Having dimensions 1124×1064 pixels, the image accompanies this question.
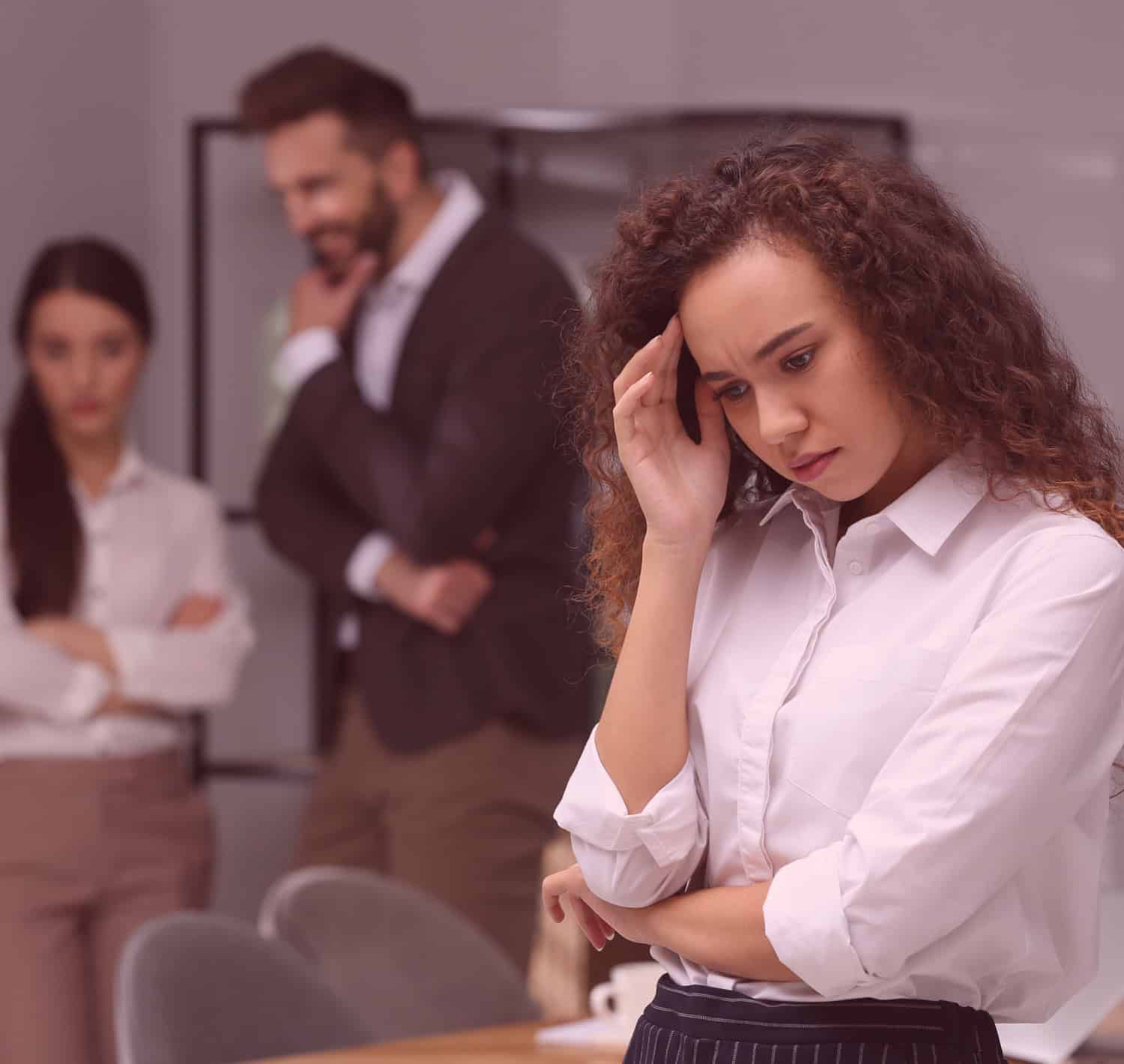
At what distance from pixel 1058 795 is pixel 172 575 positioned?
103 inches

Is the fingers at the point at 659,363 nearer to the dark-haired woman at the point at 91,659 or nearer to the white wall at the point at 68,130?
the dark-haired woman at the point at 91,659

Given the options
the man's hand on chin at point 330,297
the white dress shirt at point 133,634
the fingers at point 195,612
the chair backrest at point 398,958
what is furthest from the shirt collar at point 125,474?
the chair backrest at point 398,958

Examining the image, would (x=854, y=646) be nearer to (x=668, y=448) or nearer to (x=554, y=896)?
(x=668, y=448)

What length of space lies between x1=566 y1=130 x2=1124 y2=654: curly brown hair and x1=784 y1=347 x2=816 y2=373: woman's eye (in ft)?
0.16

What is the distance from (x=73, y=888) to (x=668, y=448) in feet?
7.09

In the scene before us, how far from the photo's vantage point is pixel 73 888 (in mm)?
3125

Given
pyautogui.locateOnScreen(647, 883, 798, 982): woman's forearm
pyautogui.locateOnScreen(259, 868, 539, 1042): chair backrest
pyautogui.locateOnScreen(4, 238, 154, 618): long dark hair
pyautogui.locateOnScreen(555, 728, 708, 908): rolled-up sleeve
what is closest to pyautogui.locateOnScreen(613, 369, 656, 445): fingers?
pyautogui.locateOnScreen(555, 728, 708, 908): rolled-up sleeve

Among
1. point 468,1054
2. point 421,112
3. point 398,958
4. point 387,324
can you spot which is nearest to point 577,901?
point 468,1054

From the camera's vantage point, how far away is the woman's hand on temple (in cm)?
133

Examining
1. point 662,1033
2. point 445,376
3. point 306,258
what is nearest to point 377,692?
point 445,376

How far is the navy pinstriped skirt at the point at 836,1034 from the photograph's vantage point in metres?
1.21

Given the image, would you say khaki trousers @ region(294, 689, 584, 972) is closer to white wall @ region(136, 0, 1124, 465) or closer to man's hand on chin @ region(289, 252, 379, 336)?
man's hand on chin @ region(289, 252, 379, 336)

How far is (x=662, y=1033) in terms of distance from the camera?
1.30 metres

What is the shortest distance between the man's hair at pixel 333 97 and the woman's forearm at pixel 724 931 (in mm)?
2621
